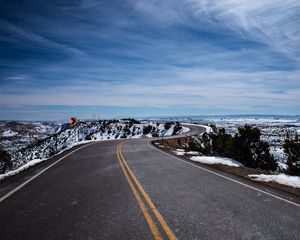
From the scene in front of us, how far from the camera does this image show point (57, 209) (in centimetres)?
580

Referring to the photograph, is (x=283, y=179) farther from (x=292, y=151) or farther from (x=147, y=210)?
(x=292, y=151)

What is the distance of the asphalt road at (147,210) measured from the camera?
4477 mm

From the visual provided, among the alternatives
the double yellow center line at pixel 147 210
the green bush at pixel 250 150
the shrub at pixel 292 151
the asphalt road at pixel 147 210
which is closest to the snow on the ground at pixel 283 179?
the asphalt road at pixel 147 210

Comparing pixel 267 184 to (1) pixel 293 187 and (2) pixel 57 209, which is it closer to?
(1) pixel 293 187

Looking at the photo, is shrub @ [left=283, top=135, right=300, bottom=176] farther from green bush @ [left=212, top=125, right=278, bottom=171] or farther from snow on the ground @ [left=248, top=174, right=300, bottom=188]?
snow on the ground @ [left=248, top=174, right=300, bottom=188]

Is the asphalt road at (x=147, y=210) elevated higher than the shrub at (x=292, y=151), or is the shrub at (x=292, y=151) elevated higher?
the asphalt road at (x=147, y=210)

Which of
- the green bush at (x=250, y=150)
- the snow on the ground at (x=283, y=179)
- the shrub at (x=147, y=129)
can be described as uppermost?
the snow on the ground at (x=283, y=179)

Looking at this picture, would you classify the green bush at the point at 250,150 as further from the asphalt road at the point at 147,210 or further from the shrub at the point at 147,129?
the shrub at the point at 147,129

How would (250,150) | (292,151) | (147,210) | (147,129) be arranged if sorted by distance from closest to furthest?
(147,210) → (292,151) → (250,150) → (147,129)

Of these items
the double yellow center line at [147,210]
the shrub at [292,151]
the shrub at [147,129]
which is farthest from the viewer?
the shrub at [147,129]

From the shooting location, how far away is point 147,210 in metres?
5.65

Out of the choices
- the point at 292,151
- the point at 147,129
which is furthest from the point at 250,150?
the point at 147,129

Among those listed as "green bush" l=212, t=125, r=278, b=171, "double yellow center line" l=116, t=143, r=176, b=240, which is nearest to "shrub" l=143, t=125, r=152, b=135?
"green bush" l=212, t=125, r=278, b=171

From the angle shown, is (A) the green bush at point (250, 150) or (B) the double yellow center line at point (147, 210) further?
(A) the green bush at point (250, 150)
